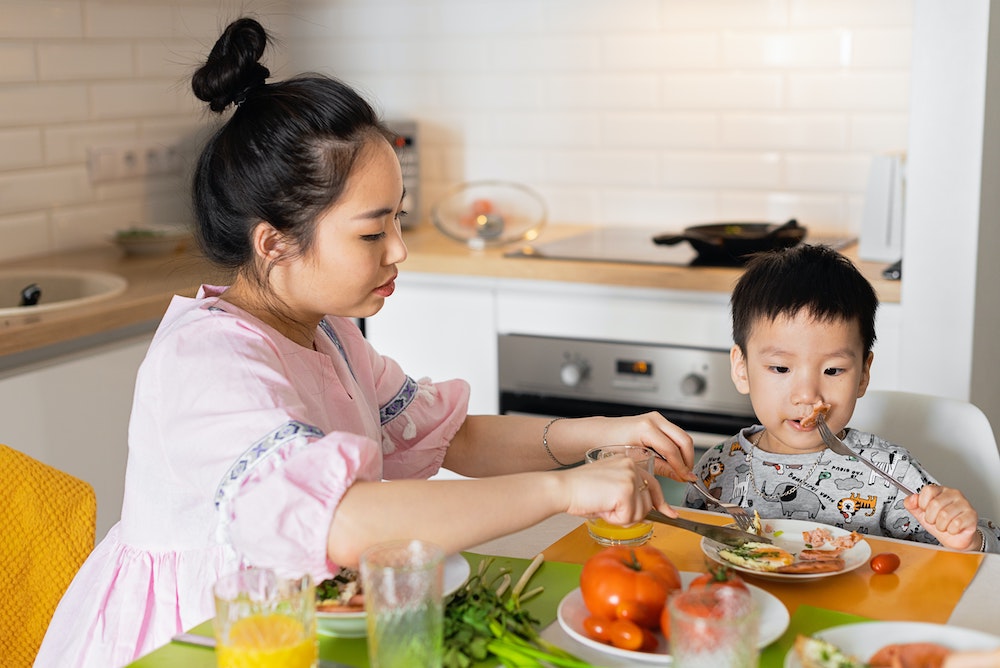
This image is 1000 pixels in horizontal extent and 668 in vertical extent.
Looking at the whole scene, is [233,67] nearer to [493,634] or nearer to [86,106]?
[493,634]

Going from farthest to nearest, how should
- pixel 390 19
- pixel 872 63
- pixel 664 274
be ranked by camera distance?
pixel 390 19 → pixel 872 63 → pixel 664 274

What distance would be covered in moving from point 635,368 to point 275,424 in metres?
1.49

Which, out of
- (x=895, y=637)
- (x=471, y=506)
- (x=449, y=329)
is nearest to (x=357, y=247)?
(x=471, y=506)

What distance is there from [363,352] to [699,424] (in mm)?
1072

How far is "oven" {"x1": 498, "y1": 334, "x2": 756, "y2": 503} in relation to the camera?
2.57m

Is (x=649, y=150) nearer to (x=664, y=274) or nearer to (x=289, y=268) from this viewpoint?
(x=664, y=274)

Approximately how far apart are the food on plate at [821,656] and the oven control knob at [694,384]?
1534mm

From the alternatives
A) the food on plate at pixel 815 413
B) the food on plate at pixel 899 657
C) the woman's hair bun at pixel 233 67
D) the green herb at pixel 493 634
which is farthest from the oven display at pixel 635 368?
the food on plate at pixel 899 657

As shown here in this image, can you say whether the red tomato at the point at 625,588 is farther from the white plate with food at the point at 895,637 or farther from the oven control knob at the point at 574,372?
the oven control knob at the point at 574,372

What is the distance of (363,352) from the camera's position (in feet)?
5.84

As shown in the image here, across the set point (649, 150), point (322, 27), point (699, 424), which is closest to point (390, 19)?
point (322, 27)

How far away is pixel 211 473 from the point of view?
1.30 meters

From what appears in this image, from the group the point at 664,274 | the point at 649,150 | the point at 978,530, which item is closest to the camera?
the point at 978,530

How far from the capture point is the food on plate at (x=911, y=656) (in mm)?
1052
